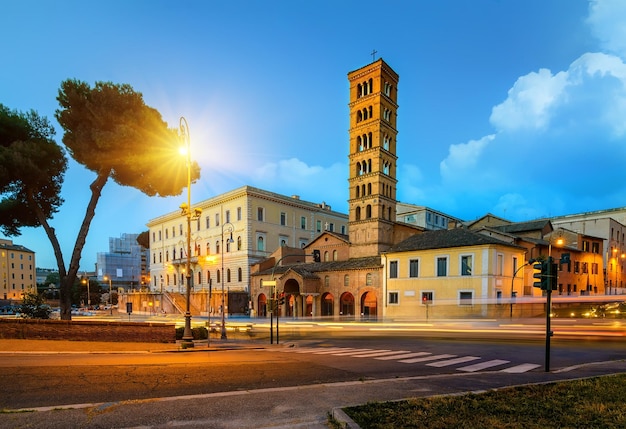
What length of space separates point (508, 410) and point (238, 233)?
54.7m

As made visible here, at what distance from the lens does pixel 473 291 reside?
33.0m

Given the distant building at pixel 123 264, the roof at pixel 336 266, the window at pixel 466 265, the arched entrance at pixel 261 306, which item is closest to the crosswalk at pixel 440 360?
the window at pixel 466 265

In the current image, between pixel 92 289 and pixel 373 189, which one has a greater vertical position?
pixel 373 189

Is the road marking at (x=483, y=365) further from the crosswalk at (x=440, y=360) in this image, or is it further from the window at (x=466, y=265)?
the window at (x=466, y=265)

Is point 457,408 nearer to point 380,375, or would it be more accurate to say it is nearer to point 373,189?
point 380,375

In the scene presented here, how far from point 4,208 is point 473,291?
125 feet

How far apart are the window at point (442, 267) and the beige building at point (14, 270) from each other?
102169 millimetres

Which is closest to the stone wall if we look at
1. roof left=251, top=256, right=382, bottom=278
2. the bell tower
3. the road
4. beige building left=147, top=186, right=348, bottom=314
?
the road

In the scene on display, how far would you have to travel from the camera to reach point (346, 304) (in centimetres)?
4275

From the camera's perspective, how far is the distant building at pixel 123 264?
10500 centimetres

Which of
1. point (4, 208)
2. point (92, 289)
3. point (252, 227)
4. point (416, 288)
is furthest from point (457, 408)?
point (92, 289)

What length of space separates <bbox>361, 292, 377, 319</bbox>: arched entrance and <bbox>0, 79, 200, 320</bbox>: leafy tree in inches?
1028

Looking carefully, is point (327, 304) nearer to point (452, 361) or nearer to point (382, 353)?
point (382, 353)

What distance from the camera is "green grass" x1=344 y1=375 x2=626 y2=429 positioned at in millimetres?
5488
